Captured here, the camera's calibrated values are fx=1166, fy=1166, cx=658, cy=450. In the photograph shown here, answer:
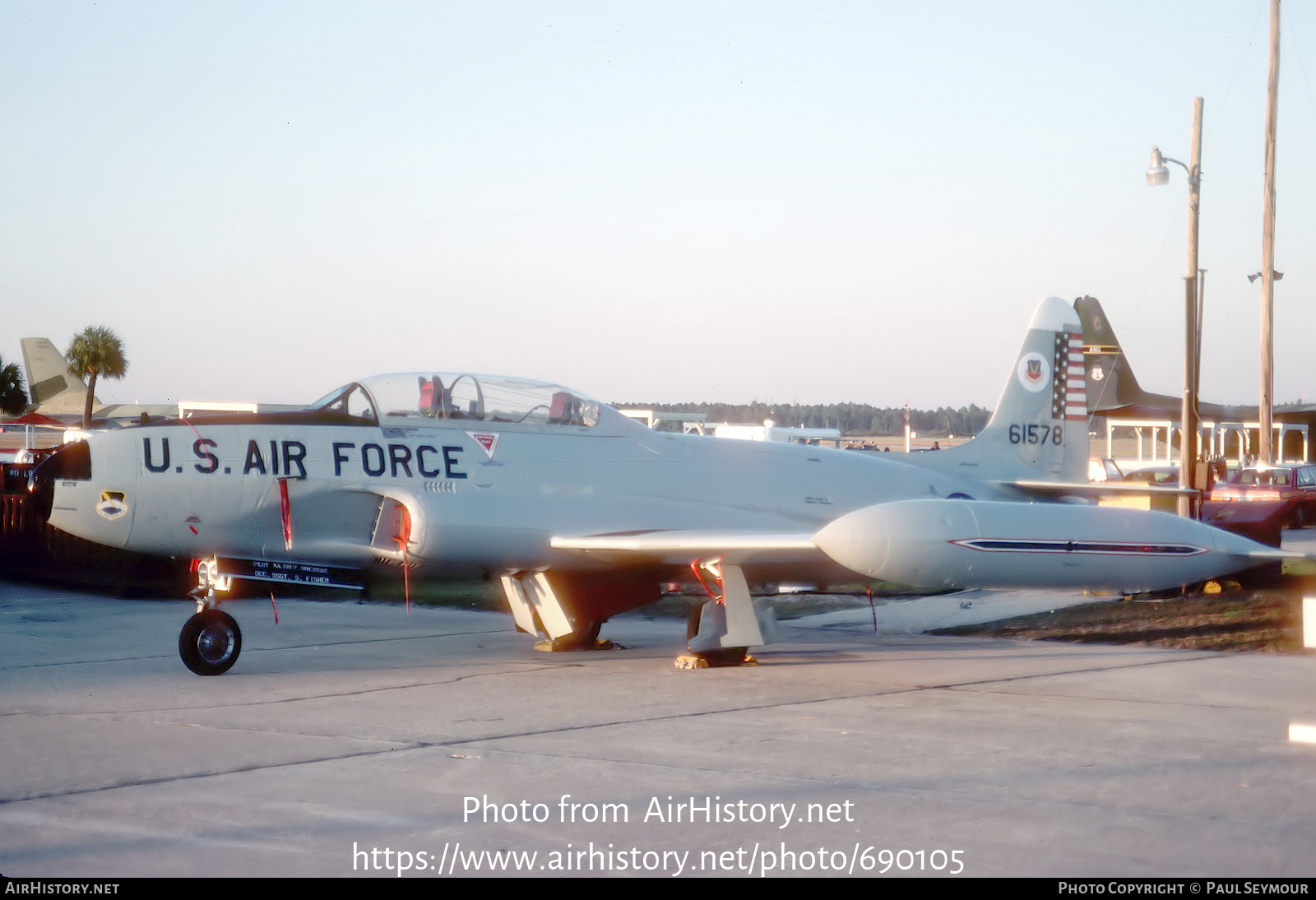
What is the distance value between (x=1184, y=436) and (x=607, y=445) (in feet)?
38.9

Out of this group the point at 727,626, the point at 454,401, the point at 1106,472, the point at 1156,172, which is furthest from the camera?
the point at 1106,472

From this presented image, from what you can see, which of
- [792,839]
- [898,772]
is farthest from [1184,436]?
[792,839]

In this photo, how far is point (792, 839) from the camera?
188 inches

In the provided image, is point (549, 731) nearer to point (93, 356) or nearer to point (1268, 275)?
point (1268, 275)

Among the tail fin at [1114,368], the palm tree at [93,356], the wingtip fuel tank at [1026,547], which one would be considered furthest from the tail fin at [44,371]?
the wingtip fuel tank at [1026,547]

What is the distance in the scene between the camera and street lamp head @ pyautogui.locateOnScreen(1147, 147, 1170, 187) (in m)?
17.4

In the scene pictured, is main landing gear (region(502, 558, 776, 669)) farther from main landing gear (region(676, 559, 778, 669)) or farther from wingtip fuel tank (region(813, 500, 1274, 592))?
wingtip fuel tank (region(813, 500, 1274, 592))

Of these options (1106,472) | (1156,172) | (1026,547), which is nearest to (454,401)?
(1026,547)

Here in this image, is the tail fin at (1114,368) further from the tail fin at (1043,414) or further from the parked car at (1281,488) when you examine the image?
the tail fin at (1043,414)

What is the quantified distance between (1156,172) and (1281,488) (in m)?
13.6

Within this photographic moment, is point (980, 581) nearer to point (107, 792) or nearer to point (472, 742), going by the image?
point (472, 742)

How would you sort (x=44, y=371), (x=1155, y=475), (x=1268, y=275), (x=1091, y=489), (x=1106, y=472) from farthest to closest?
(x=44, y=371) < (x=1106, y=472) < (x=1155, y=475) < (x=1268, y=275) < (x=1091, y=489)

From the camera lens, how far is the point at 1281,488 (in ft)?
90.8

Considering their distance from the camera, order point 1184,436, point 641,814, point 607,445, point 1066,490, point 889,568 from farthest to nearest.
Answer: point 1184,436
point 1066,490
point 607,445
point 889,568
point 641,814
